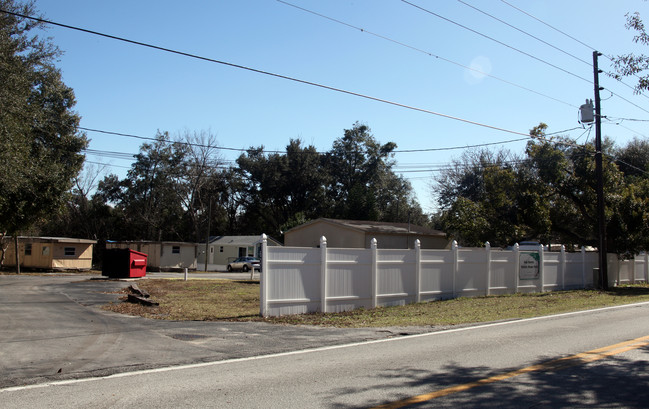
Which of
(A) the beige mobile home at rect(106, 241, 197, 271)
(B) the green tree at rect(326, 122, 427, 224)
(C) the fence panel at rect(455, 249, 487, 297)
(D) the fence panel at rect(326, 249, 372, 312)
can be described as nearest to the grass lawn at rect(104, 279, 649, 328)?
(D) the fence panel at rect(326, 249, 372, 312)

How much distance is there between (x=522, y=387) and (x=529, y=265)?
658 inches

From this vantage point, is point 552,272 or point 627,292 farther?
point 552,272

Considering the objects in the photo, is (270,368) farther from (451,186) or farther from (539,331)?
(451,186)

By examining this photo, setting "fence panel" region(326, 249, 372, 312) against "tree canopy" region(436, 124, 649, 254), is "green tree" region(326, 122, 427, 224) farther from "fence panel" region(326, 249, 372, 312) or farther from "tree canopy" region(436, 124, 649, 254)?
"fence panel" region(326, 249, 372, 312)

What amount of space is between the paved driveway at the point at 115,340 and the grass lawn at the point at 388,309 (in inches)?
39.6

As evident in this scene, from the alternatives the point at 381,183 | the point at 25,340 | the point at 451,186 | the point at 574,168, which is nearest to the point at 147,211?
the point at 381,183

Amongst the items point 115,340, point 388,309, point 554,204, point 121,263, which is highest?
point 554,204

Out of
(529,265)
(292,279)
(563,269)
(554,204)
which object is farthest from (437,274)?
(554,204)

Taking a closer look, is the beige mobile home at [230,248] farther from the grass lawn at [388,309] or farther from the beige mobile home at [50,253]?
the grass lawn at [388,309]

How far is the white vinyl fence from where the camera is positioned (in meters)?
13.3

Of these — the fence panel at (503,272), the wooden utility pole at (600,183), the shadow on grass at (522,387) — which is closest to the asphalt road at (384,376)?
the shadow on grass at (522,387)

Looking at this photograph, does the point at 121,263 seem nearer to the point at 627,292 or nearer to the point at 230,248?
the point at 627,292

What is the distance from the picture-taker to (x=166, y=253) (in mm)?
44906

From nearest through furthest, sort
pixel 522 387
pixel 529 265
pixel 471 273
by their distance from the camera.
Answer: pixel 522 387 → pixel 471 273 → pixel 529 265
